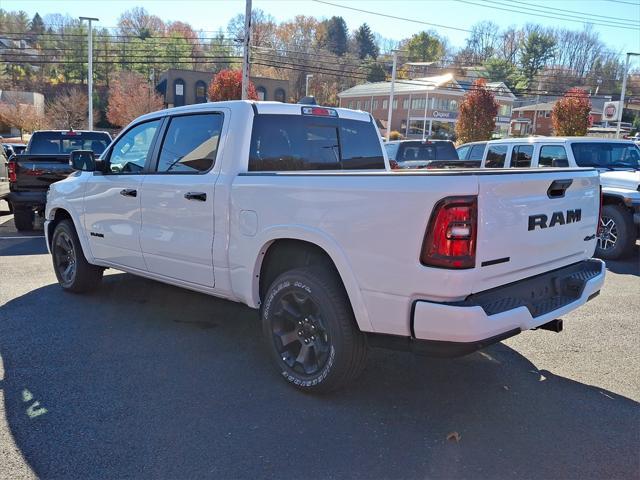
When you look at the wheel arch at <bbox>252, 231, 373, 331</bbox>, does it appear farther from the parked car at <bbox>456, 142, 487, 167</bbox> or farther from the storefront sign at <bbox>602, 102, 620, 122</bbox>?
the storefront sign at <bbox>602, 102, 620, 122</bbox>

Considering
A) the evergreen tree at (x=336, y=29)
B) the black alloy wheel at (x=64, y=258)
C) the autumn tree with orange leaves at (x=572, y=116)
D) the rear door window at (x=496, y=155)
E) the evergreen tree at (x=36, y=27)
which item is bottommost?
the black alloy wheel at (x=64, y=258)

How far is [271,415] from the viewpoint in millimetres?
3371

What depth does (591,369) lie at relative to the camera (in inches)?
164

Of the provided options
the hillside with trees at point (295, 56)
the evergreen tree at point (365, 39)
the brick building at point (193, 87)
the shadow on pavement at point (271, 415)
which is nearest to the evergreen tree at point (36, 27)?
the hillside with trees at point (295, 56)

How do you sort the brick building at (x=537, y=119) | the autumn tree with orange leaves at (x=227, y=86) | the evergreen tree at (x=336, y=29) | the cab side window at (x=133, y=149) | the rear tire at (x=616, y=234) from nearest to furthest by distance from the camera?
the cab side window at (x=133, y=149) → the rear tire at (x=616, y=234) → the autumn tree with orange leaves at (x=227, y=86) → the brick building at (x=537, y=119) → the evergreen tree at (x=336, y=29)

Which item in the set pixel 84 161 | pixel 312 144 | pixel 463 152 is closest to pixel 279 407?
pixel 312 144

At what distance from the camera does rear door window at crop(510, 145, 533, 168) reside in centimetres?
1009

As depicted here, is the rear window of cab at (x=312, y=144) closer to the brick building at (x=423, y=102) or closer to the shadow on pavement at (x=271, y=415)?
the shadow on pavement at (x=271, y=415)

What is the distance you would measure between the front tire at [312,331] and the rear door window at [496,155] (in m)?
8.03

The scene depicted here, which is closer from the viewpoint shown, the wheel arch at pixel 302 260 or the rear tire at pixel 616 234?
the wheel arch at pixel 302 260

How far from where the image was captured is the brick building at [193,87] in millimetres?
67312

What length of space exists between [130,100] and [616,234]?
57.0 m

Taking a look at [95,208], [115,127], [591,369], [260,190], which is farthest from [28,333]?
[115,127]

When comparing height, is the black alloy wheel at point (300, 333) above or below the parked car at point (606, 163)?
below
